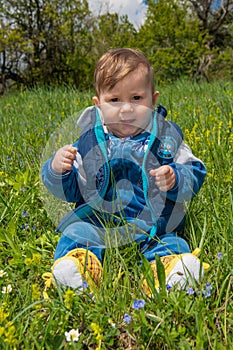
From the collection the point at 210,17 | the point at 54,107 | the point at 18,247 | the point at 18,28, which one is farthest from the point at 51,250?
the point at 210,17

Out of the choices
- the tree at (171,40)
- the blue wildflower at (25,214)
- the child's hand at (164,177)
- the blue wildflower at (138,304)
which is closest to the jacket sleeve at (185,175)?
the child's hand at (164,177)

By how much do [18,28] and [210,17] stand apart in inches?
288

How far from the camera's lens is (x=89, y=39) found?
1100cm

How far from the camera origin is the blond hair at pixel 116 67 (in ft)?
6.02

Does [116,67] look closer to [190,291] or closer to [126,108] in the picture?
[126,108]

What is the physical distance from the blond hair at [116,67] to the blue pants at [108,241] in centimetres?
62

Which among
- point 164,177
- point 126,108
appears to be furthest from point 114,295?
point 126,108

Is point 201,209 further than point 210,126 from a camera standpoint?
No

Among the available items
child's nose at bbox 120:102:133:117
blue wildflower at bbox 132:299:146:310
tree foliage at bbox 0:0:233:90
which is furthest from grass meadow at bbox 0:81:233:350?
tree foliage at bbox 0:0:233:90

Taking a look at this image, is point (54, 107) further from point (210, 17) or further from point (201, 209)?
point (210, 17)

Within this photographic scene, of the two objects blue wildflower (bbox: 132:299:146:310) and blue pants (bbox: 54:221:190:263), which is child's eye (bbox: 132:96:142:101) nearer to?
blue pants (bbox: 54:221:190:263)

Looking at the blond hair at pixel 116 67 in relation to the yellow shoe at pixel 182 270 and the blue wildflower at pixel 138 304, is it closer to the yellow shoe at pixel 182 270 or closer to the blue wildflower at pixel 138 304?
the yellow shoe at pixel 182 270

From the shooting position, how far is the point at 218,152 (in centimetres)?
237

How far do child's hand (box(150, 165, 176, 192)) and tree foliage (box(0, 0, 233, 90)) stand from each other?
27.3 feet
